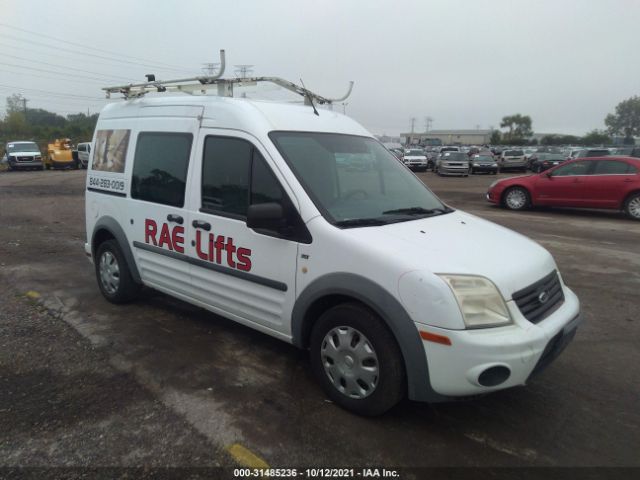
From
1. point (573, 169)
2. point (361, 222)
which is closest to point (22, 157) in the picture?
point (573, 169)

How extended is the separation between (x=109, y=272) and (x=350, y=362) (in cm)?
326

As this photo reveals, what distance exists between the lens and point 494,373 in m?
2.71

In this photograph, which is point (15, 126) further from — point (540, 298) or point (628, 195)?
point (540, 298)

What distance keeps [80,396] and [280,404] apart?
1394 mm

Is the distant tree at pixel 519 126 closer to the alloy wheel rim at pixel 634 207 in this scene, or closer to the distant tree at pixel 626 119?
the distant tree at pixel 626 119

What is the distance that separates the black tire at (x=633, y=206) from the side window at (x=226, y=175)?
1169 cm

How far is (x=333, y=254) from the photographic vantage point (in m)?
3.09

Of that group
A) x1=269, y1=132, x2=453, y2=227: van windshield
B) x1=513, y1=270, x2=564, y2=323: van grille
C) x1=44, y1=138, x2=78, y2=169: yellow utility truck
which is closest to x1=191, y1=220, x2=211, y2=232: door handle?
x1=269, y1=132, x2=453, y2=227: van windshield

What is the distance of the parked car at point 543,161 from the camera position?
99.2 feet

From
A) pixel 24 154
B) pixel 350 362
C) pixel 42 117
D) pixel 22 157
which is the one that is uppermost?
pixel 42 117

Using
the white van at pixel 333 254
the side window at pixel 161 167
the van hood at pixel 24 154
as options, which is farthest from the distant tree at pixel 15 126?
the white van at pixel 333 254

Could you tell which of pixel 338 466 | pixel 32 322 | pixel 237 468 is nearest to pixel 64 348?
pixel 32 322

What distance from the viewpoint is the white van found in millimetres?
2742

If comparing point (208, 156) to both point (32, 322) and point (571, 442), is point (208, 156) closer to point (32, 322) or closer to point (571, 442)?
point (32, 322)
